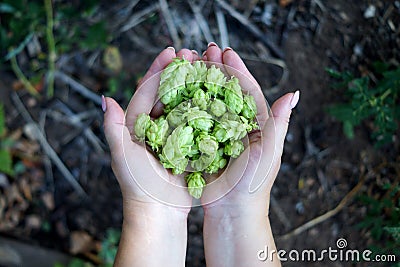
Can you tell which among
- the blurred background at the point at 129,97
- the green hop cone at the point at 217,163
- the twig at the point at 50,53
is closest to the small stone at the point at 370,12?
the blurred background at the point at 129,97

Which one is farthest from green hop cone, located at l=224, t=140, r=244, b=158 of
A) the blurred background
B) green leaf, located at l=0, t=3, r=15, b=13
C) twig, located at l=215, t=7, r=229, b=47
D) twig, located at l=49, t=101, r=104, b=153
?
green leaf, located at l=0, t=3, r=15, b=13

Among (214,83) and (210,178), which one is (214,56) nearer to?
(214,83)

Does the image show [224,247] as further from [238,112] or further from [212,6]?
[212,6]

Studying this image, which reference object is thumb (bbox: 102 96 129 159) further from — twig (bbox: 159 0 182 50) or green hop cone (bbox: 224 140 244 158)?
twig (bbox: 159 0 182 50)

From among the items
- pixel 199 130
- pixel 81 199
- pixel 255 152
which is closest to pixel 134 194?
pixel 199 130

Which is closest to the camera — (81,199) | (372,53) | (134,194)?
(134,194)

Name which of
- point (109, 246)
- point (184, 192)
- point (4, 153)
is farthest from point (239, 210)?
point (4, 153)
